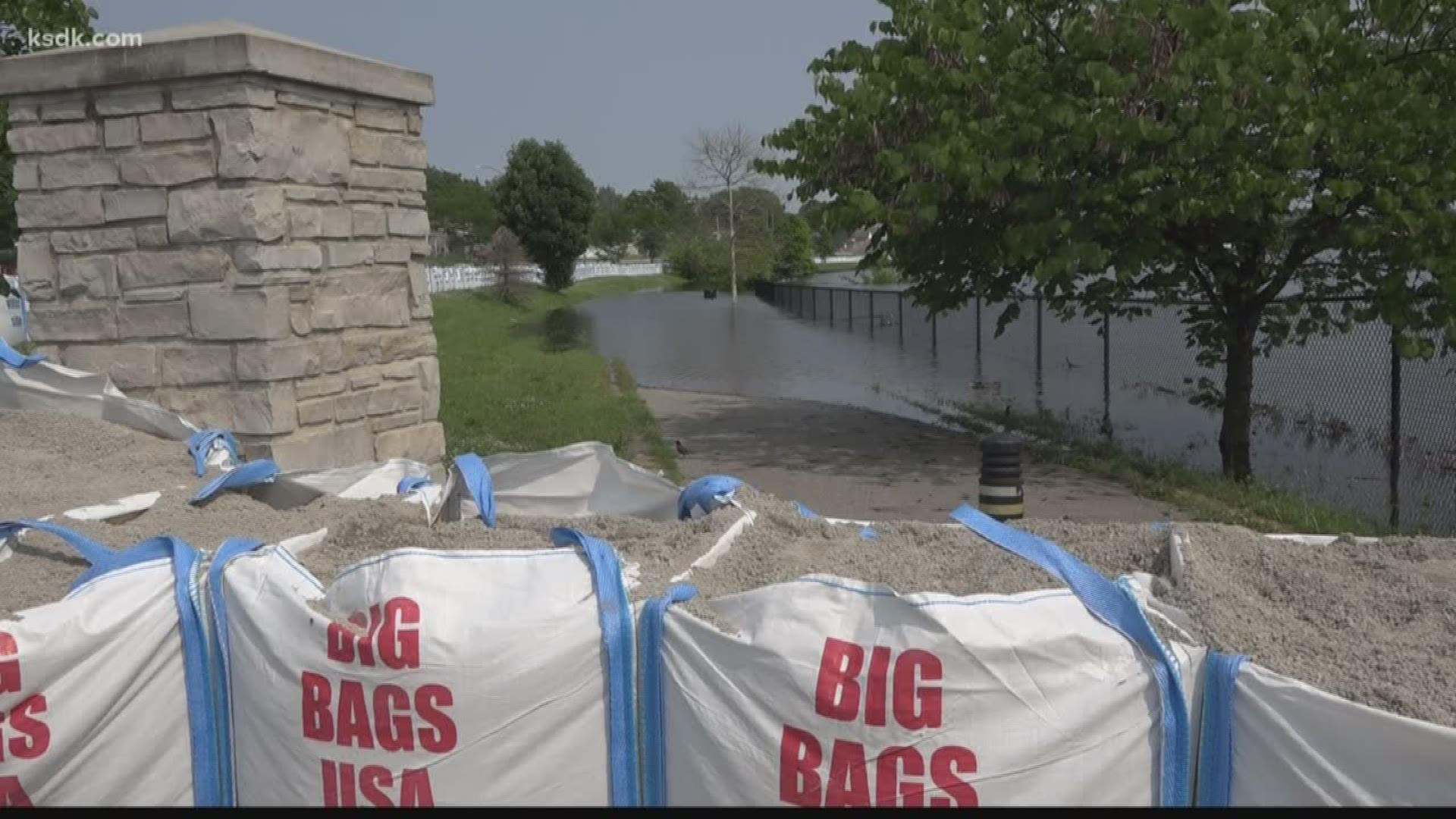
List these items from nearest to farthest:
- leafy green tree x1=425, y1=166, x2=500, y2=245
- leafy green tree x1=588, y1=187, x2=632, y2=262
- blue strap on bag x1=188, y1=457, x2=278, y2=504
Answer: blue strap on bag x1=188, y1=457, x2=278, y2=504 < leafy green tree x1=425, y1=166, x2=500, y2=245 < leafy green tree x1=588, y1=187, x2=632, y2=262

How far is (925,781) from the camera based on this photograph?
8.15ft

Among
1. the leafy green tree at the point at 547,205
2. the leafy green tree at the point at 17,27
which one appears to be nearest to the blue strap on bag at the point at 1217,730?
the leafy green tree at the point at 17,27

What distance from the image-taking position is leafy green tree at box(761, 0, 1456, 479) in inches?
338

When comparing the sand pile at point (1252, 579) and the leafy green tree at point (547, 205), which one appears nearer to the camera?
the sand pile at point (1252, 579)

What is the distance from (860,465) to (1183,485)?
272cm

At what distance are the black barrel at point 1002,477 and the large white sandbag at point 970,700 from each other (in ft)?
11.6

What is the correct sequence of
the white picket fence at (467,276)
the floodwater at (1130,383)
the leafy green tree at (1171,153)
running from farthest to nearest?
the white picket fence at (467,276) < the floodwater at (1130,383) < the leafy green tree at (1171,153)

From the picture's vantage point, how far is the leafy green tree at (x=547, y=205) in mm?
62000

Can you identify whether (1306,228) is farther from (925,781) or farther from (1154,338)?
(1154,338)

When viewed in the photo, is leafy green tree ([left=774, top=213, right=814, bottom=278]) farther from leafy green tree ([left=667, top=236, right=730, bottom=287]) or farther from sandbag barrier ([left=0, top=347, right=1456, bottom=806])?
sandbag barrier ([left=0, top=347, right=1456, bottom=806])

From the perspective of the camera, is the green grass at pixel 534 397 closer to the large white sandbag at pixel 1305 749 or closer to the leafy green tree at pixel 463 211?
the large white sandbag at pixel 1305 749

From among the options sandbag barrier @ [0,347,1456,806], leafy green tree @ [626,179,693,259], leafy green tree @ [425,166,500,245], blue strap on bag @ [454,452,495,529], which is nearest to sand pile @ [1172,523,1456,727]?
sandbag barrier @ [0,347,1456,806]

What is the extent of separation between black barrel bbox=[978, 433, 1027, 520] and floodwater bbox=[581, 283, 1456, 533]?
412cm

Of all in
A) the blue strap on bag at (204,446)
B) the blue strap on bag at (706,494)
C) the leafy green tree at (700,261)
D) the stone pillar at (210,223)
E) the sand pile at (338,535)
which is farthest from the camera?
the leafy green tree at (700,261)
